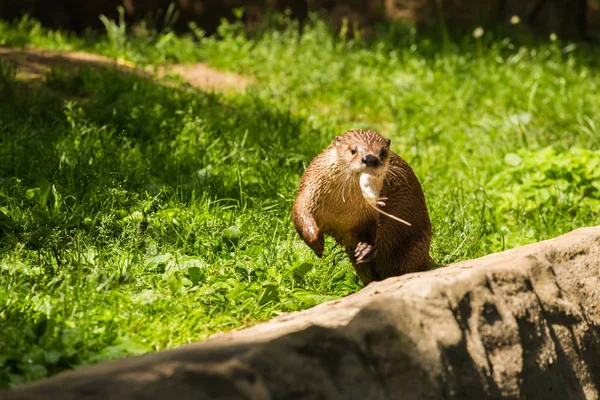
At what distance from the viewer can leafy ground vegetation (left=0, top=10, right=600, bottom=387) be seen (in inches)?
123

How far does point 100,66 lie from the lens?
6.45 meters

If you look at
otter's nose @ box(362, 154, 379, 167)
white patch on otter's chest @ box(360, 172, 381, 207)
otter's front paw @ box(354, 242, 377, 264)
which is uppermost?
otter's nose @ box(362, 154, 379, 167)

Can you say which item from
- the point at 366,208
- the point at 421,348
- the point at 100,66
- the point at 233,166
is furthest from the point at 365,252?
the point at 100,66

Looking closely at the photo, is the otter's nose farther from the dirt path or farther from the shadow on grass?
the dirt path

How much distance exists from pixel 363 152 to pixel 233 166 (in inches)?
66.7

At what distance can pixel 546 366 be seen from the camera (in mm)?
3010

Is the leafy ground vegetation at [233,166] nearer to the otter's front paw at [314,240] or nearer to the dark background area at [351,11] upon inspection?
the otter's front paw at [314,240]

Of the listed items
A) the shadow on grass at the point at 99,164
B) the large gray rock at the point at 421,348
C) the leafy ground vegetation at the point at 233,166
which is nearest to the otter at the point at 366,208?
the leafy ground vegetation at the point at 233,166

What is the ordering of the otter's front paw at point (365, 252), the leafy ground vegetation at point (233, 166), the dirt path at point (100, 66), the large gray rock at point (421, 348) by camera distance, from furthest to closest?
the dirt path at point (100, 66) < the otter's front paw at point (365, 252) < the leafy ground vegetation at point (233, 166) < the large gray rock at point (421, 348)

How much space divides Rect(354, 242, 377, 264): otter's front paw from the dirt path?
3209 millimetres

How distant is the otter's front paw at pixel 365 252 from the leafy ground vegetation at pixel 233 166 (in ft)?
0.77

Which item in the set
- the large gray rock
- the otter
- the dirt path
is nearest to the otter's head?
the otter

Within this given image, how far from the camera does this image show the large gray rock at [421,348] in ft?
7.19

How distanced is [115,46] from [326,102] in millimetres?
1872
